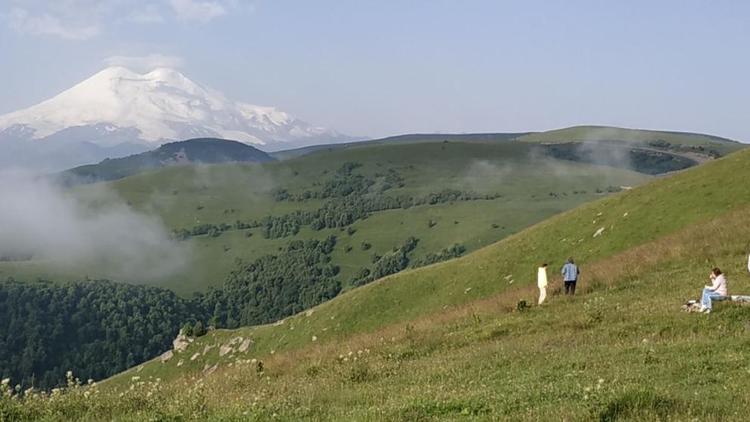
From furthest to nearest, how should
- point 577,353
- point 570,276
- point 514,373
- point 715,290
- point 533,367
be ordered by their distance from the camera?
point 570,276 < point 715,290 < point 577,353 < point 533,367 < point 514,373

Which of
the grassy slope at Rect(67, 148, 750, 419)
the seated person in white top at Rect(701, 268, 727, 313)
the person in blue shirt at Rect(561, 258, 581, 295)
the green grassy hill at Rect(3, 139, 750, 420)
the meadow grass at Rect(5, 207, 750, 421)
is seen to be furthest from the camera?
the person in blue shirt at Rect(561, 258, 581, 295)

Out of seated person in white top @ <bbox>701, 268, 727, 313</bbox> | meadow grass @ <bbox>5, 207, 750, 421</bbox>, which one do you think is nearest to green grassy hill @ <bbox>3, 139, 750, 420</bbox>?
meadow grass @ <bbox>5, 207, 750, 421</bbox>

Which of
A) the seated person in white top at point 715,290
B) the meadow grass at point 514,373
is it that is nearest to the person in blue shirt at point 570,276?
the meadow grass at point 514,373

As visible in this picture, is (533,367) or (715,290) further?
(715,290)

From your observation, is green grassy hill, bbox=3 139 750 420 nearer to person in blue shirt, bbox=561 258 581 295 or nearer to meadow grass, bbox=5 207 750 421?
meadow grass, bbox=5 207 750 421

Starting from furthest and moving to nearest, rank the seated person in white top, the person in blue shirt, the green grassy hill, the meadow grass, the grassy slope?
the person in blue shirt, the seated person in white top, the grassy slope, the green grassy hill, the meadow grass

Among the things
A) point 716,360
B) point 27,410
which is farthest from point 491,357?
point 27,410

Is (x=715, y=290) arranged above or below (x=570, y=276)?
above

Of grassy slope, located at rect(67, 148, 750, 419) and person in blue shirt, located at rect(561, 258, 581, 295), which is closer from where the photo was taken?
grassy slope, located at rect(67, 148, 750, 419)

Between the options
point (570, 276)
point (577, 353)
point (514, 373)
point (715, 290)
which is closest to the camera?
point (514, 373)

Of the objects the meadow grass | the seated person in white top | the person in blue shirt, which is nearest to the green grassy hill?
the meadow grass

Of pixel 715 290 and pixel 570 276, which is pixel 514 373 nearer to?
pixel 715 290

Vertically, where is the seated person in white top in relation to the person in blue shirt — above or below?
above

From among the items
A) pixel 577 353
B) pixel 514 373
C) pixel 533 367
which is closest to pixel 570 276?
pixel 577 353
